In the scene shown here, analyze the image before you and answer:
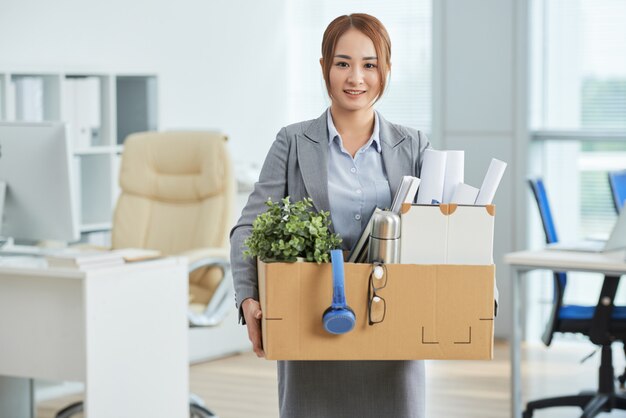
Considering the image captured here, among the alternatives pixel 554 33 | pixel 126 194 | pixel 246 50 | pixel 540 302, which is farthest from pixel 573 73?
pixel 126 194

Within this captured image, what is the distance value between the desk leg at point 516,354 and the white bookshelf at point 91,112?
2.19 metres

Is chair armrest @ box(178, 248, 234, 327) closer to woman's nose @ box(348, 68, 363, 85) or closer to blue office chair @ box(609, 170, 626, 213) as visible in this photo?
blue office chair @ box(609, 170, 626, 213)

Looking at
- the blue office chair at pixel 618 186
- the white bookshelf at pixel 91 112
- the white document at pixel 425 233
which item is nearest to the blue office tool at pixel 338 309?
the white document at pixel 425 233

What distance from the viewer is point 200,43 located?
643cm

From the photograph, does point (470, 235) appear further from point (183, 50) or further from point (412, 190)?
point (183, 50)

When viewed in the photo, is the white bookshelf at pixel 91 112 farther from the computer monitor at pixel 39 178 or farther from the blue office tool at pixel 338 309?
the blue office tool at pixel 338 309

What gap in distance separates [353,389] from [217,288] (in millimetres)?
2501

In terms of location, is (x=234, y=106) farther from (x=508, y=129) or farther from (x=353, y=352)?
(x=353, y=352)

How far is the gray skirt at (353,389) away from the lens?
7.02 ft

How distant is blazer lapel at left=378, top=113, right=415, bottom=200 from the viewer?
2.13 meters

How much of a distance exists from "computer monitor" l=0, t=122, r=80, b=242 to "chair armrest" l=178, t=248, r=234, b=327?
33.3 inches

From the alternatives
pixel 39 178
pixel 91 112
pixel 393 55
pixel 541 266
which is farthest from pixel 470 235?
pixel 393 55

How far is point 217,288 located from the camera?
4.59m

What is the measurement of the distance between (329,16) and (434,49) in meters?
0.89
